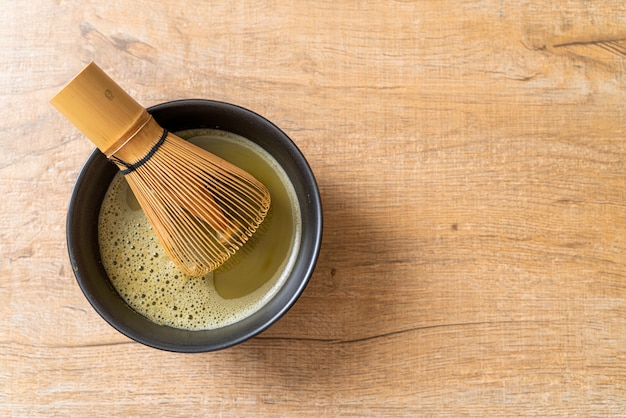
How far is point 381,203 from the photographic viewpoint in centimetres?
80

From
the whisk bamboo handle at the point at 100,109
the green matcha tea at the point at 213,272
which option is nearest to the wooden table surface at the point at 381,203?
the green matcha tea at the point at 213,272

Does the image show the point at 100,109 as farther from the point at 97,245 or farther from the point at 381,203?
the point at 381,203

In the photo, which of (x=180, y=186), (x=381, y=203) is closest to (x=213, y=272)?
(x=180, y=186)

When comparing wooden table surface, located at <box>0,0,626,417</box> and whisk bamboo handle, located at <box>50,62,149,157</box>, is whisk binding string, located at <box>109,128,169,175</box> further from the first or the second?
wooden table surface, located at <box>0,0,626,417</box>

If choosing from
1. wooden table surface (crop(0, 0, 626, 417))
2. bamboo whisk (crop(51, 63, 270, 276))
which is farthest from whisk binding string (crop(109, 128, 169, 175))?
wooden table surface (crop(0, 0, 626, 417))

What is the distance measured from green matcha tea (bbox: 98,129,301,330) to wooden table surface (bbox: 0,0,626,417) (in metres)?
0.07

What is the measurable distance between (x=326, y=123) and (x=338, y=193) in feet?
0.30

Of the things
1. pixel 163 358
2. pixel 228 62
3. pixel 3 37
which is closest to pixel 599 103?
pixel 228 62

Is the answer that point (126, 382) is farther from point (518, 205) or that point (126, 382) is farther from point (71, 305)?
point (518, 205)

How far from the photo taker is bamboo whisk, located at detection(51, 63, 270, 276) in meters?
0.63

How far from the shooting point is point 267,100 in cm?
80

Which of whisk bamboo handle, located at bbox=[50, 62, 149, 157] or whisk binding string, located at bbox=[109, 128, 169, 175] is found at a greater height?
whisk bamboo handle, located at bbox=[50, 62, 149, 157]

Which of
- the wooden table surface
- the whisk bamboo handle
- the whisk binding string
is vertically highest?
the whisk bamboo handle

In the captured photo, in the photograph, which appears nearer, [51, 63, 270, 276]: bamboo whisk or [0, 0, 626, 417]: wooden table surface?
[51, 63, 270, 276]: bamboo whisk
